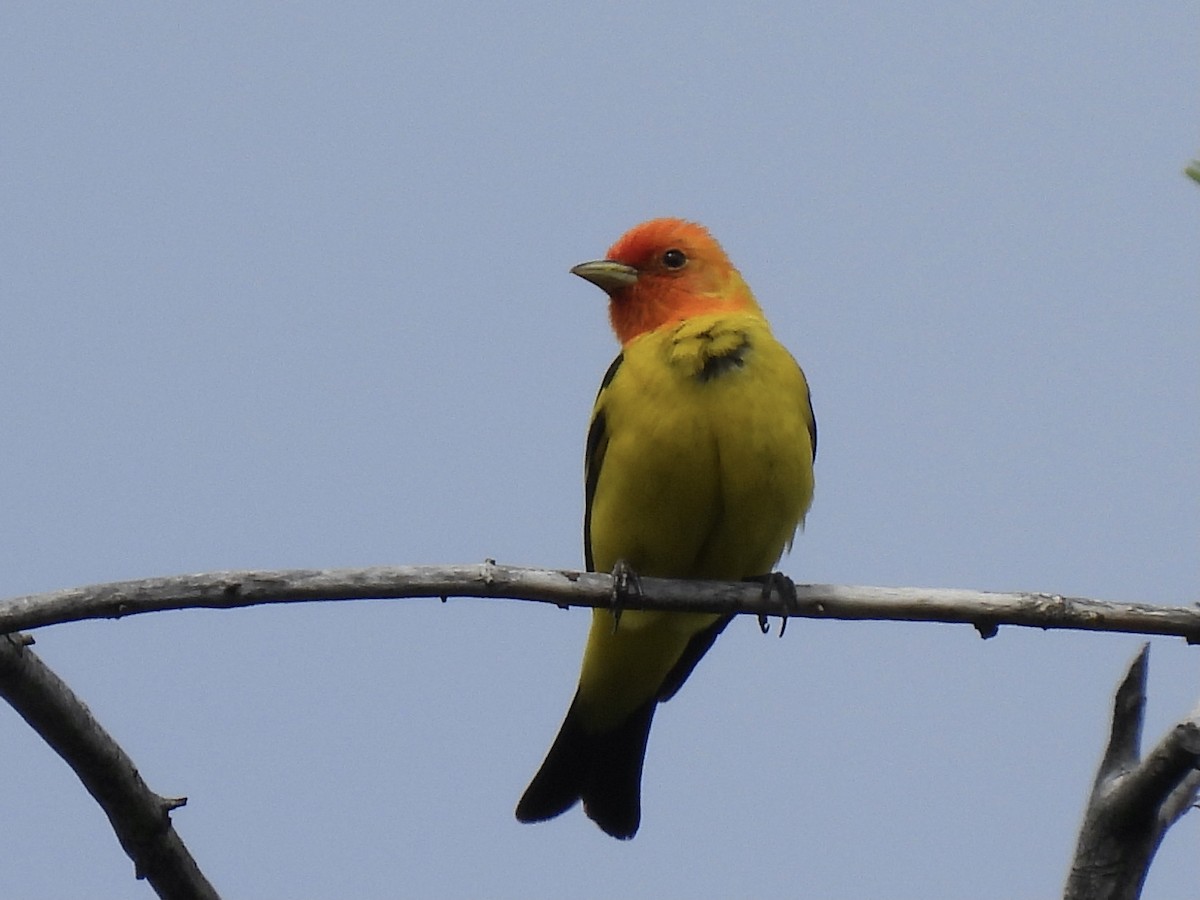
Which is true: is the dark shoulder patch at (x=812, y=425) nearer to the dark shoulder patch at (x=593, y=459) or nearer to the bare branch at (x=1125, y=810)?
the dark shoulder patch at (x=593, y=459)

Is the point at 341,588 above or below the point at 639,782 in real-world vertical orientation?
above

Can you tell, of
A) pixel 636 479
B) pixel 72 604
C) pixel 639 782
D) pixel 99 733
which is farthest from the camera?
pixel 639 782

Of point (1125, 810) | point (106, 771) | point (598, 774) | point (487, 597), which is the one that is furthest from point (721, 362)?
point (106, 771)

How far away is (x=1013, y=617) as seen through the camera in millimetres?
4625

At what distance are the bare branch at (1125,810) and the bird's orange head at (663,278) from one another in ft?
8.69

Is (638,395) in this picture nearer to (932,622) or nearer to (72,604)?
(932,622)

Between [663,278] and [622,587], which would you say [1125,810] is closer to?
[622,587]

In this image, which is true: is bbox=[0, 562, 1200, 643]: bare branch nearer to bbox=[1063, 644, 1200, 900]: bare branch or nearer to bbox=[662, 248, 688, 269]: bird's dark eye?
bbox=[1063, 644, 1200, 900]: bare branch

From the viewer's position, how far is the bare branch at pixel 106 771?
436cm

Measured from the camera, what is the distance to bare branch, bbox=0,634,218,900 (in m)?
4.36

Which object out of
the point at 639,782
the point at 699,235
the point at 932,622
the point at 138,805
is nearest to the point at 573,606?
the point at 932,622

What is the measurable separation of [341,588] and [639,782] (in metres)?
2.83

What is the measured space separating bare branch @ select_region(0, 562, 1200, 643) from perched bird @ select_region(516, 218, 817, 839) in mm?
469

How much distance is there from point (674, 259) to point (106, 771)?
11.1ft
